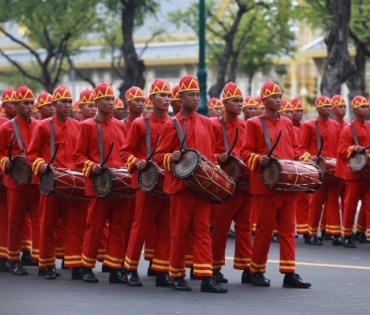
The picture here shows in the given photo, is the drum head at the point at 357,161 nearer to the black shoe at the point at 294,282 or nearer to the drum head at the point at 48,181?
the black shoe at the point at 294,282

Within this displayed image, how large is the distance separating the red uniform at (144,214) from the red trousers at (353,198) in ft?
17.2

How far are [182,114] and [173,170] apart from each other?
2.34 ft

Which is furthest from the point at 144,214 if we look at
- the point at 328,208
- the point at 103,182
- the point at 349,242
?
the point at 328,208

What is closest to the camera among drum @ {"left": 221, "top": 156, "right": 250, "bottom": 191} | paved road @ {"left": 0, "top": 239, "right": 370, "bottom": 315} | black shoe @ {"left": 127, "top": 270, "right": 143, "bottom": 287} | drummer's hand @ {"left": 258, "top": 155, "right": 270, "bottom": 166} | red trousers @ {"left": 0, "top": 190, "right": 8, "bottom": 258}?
paved road @ {"left": 0, "top": 239, "right": 370, "bottom": 315}

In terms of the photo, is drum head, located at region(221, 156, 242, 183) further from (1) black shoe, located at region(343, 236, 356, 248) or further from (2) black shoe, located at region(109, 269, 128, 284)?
(1) black shoe, located at region(343, 236, 356, 248)

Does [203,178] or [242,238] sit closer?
[203,178]

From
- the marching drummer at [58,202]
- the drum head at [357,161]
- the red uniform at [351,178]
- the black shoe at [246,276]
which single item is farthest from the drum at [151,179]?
the red uniform at [351,178]

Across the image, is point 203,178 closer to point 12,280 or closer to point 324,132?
point 12,280

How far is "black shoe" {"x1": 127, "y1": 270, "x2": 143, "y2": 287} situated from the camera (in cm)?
1377

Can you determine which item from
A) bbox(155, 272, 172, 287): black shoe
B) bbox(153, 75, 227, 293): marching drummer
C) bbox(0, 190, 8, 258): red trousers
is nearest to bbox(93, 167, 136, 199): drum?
bbox(153, 75, 227, 293): marching drummer

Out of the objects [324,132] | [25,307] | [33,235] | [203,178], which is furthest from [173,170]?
[324,132]

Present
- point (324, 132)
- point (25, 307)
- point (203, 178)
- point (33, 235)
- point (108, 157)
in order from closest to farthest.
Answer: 1. point (25, 307)
2. point (203, 178)
3. point (108, 157)
4. point (33, 235)
5. point (324, 132)

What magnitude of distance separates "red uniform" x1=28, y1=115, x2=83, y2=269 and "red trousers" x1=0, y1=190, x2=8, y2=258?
1116mm

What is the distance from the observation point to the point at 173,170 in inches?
508
